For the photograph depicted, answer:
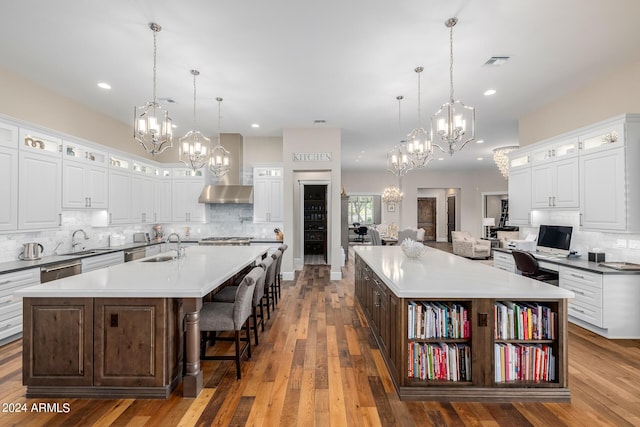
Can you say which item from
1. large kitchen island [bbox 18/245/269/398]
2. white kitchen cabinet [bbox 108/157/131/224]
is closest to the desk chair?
large kitchen island [bbox 18/245/269/398]

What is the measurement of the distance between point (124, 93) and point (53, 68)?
2.89ft

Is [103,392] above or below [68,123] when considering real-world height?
below

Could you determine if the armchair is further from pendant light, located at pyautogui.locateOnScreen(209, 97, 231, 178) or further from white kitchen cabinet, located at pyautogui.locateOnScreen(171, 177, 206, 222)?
pendant light, located at pyautogui.locateOnScreen(209, 97, 231, 178)

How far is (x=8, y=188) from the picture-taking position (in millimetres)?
3551

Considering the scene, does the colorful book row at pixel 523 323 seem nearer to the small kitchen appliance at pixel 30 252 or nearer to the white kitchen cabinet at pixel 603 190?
the white kitchen cabinet at pixel 603 190

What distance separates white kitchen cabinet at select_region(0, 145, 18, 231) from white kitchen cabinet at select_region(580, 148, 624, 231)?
744 cm

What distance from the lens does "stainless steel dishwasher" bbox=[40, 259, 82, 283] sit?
3737mm

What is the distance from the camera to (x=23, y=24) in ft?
9.40

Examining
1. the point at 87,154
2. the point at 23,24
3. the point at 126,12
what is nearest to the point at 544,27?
the point at 126,12

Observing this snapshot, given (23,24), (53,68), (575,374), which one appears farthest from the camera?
(53,68)

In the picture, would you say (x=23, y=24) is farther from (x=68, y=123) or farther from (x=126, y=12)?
(x=68, y=123)

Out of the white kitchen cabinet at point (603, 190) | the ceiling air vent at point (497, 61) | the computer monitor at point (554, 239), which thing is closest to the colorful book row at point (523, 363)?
the white kitchen cabinet at point (603, 190)

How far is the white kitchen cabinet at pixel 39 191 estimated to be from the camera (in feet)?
12.3

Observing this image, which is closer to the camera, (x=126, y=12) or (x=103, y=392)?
(x=103, y=392)
